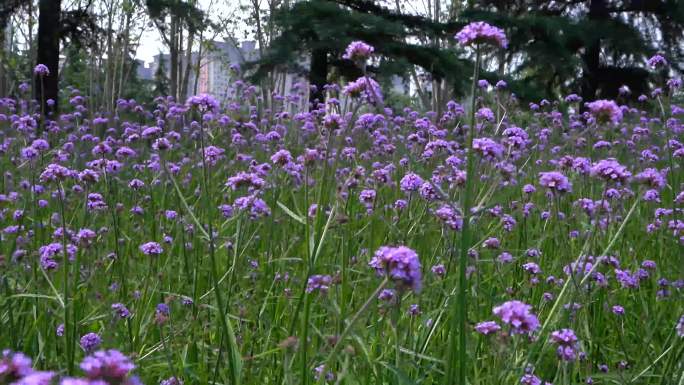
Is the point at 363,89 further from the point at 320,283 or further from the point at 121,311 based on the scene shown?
the point at 121,311

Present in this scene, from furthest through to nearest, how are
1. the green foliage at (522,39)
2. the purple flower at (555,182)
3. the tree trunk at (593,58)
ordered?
the tree trunk at (593,58) → the green foliage at (522,39) → the purple flower at (555,182)

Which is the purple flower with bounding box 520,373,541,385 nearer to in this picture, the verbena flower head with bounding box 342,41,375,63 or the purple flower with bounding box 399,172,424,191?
the verbena flower head with bounding box 342,41,375,63

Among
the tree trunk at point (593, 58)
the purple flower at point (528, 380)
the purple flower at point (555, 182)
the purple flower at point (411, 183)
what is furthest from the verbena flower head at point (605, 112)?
the tree trunk at point (593, 58)

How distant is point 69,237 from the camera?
3180mm

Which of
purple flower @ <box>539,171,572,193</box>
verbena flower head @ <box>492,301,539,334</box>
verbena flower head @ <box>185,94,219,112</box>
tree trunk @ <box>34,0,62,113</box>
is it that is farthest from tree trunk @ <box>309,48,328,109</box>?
verbena flower head @ <box>492,301,539,334</box>


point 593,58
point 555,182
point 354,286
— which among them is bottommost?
point 354,286

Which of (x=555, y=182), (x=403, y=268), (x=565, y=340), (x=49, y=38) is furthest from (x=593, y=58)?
(x=403, y=268)

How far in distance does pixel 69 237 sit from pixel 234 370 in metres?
1.81

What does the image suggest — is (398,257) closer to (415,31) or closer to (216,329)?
(216,329)

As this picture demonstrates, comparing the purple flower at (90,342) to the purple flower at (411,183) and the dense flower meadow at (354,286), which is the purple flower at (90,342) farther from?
the purple flower at (411,183)

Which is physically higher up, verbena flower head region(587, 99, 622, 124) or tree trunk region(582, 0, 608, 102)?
tree trunk region(582, 0, 608, 102)

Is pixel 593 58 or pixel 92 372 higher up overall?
pixel 593 58

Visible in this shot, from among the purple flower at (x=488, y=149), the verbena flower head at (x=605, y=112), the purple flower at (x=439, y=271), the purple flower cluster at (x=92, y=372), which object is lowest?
the purple flower at (x=439, y=271)

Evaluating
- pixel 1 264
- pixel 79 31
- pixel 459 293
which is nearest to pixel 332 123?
pixel 459 293
